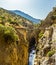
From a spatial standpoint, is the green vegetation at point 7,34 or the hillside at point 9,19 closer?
the green vegetation at point 7,34

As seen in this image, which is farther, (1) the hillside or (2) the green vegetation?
(1) the hillside

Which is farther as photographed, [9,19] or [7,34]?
[9,19]

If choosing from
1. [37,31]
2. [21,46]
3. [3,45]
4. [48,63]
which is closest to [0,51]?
[3,45]

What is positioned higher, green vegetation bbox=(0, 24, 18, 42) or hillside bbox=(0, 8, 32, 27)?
green vegetation bbox=(0, 24, 18, 42)

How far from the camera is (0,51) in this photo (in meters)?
42.7

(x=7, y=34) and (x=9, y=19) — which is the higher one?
(x=7, y=34)

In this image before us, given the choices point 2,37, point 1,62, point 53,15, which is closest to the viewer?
point 1,62

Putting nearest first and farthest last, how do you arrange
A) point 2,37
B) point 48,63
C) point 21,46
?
point 48,63 < point 2,37 < point 21,46

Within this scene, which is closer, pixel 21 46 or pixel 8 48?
pixel 8 48

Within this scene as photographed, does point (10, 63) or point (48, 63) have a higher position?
point (48, 63)

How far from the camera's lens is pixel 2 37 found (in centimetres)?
4484

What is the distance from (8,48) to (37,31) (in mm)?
49724

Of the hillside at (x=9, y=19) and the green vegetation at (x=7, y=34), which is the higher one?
the green vegetation at (x=7, y=34)

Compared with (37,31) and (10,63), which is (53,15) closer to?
(37,31)
